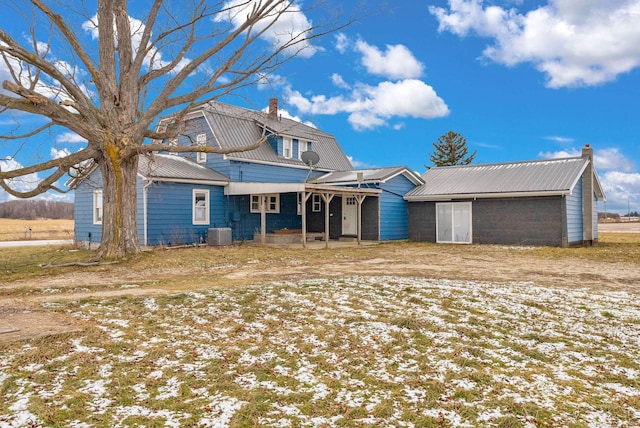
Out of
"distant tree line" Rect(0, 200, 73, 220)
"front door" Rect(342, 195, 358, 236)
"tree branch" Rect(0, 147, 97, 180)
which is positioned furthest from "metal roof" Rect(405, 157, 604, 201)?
"distant tree line" Rect(0, 200, 73, 220)

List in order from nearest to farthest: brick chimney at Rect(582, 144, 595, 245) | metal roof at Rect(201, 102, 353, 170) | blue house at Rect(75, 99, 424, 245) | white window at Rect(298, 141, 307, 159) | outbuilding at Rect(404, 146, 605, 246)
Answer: blue house at Rect(75, 99, 424, 245) → outbuilding at Rect(404, 146, 605, 246) → brick chimney at Rect(582, 144, 595, 245) → metal roof at Rect(201, 102, 353, 170) → white window at Rect(298, 141, 307, 159)

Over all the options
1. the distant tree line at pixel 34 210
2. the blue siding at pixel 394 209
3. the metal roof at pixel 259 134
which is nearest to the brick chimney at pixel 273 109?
the metal roof at pixel 259 134

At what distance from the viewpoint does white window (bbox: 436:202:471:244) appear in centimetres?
2200

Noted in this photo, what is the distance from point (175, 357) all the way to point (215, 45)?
1219 cm

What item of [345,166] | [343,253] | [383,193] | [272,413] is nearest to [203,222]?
[343,253]

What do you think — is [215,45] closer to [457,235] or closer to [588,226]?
[457,235]

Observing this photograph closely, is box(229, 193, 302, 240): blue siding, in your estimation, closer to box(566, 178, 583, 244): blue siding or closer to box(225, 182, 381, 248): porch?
box(225, 182, 381, 248): porch

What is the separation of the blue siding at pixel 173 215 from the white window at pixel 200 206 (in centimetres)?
16

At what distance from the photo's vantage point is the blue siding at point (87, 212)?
67.5 feet

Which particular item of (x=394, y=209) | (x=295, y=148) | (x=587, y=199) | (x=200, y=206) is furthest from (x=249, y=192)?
(x=587, y=199)

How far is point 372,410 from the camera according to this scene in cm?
349

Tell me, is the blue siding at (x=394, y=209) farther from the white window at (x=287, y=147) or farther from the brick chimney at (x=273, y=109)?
the brick chimney at (x=273, y=109)

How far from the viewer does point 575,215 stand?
20812mm

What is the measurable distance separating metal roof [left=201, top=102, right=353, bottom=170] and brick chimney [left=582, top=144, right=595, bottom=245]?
13242 mm
